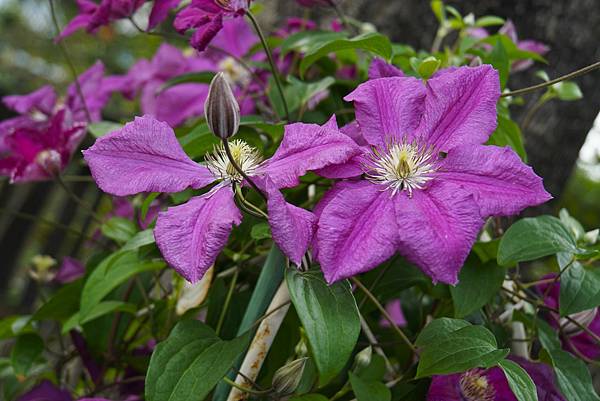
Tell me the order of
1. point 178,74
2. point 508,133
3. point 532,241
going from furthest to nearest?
point 178,74, point 508,133, point 532,241

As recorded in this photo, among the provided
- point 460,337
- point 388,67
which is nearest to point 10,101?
point 388,67

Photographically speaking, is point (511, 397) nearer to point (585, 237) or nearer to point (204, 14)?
point (585, 237)

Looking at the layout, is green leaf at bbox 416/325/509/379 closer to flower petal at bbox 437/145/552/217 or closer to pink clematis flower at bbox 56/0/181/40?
flower petal at bbox 437/145/552/217

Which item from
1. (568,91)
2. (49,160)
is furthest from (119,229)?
(568,91)

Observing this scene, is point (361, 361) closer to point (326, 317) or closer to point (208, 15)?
point (326, 317)

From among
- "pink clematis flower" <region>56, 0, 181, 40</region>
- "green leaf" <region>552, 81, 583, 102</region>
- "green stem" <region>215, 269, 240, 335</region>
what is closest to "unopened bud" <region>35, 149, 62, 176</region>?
"pink clematis flower" <region>56, 0, 181, 40</region>
